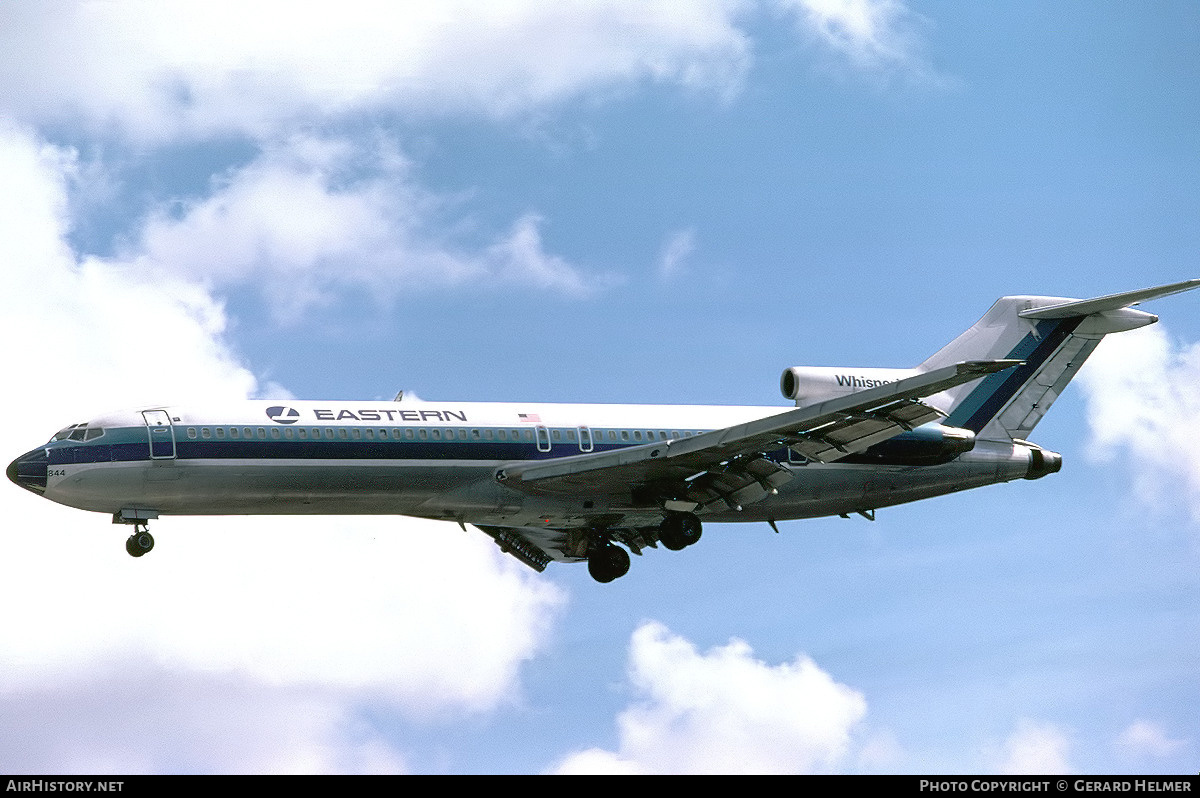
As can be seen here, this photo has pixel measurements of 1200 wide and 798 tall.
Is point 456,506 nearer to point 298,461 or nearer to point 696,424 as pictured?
point 298,461

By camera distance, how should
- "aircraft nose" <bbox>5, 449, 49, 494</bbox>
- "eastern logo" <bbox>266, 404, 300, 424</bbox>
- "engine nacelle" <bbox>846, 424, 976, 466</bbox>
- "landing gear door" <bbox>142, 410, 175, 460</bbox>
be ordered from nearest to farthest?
"landing gear door" <bbox>142, 410, 175, 460</bbox>, "aircraft nose" <bbox>5, 449, 49, 494</bbox>, "eastern logo" <bbox>266, 404, 300, 424</bbox>, "engine nacelle" <bbox>846, 424, 976, 466</bbox>

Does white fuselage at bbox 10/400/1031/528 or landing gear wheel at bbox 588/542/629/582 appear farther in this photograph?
landing gear wheel at bbox 588/542/629/582

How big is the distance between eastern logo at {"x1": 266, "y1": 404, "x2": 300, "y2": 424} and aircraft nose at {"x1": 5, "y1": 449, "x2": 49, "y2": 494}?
5.05 meters

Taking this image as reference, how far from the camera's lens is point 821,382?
41.5 meters

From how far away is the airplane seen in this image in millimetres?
36000

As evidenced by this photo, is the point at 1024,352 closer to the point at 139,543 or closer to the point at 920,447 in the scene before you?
the point at 920,447

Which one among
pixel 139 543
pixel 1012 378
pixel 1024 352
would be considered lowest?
pixel 139 543

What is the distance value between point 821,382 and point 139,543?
17387 mm

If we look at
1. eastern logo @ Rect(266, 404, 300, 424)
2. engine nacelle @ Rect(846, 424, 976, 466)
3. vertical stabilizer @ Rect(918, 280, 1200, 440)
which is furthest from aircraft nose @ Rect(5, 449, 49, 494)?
vertical stabilizer @ Rect(918, 280, 1200, 440)

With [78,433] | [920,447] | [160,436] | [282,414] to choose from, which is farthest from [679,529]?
[78,433]

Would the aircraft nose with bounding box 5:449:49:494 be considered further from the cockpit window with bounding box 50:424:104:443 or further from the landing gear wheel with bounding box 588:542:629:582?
the landing gear wheel with bounding box 588:542:629:582
